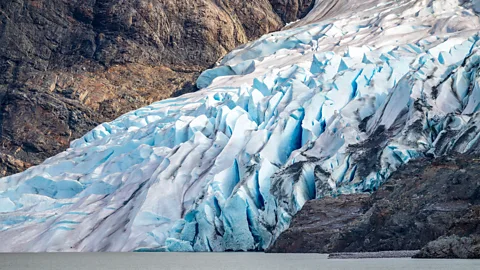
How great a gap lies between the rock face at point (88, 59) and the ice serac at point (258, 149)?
674 centimetres

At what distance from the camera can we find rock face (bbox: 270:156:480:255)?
17422 mm

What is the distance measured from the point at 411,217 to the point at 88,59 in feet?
109

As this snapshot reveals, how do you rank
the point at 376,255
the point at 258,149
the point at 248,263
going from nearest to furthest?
the point at 376,255 < the point at 248,263 < the point at 258,149

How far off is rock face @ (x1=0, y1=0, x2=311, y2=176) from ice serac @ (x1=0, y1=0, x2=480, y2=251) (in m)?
6.74

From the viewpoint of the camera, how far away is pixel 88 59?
4969cm

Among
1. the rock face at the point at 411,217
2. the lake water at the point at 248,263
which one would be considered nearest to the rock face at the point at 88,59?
the lake water at the point at 248,263

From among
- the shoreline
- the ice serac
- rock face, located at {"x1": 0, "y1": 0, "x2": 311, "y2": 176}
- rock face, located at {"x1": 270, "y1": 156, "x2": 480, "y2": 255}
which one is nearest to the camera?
rock face, located at {"x1": 270, "y1": 156, "x2": 480, "y2": 255}

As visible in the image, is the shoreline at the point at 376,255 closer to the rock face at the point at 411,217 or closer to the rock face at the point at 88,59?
the rock face at the point at 411,217

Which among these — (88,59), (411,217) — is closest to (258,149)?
(411,217)

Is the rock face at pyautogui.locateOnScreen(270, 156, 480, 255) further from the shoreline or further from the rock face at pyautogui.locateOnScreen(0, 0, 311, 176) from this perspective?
the rock face at pyautogui.locateOnScreen(0, 0, 311, 176)

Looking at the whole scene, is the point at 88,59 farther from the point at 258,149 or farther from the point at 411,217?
the point at 411,217

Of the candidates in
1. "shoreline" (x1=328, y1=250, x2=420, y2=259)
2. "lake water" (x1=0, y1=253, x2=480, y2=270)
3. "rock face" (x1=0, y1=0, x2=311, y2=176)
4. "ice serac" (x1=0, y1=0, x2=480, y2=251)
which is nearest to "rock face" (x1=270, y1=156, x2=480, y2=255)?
"shoreline" (x1=328, y1=250, x2=420, y2=259)

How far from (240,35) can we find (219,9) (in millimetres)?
2101

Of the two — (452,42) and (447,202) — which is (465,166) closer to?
(447,202)
